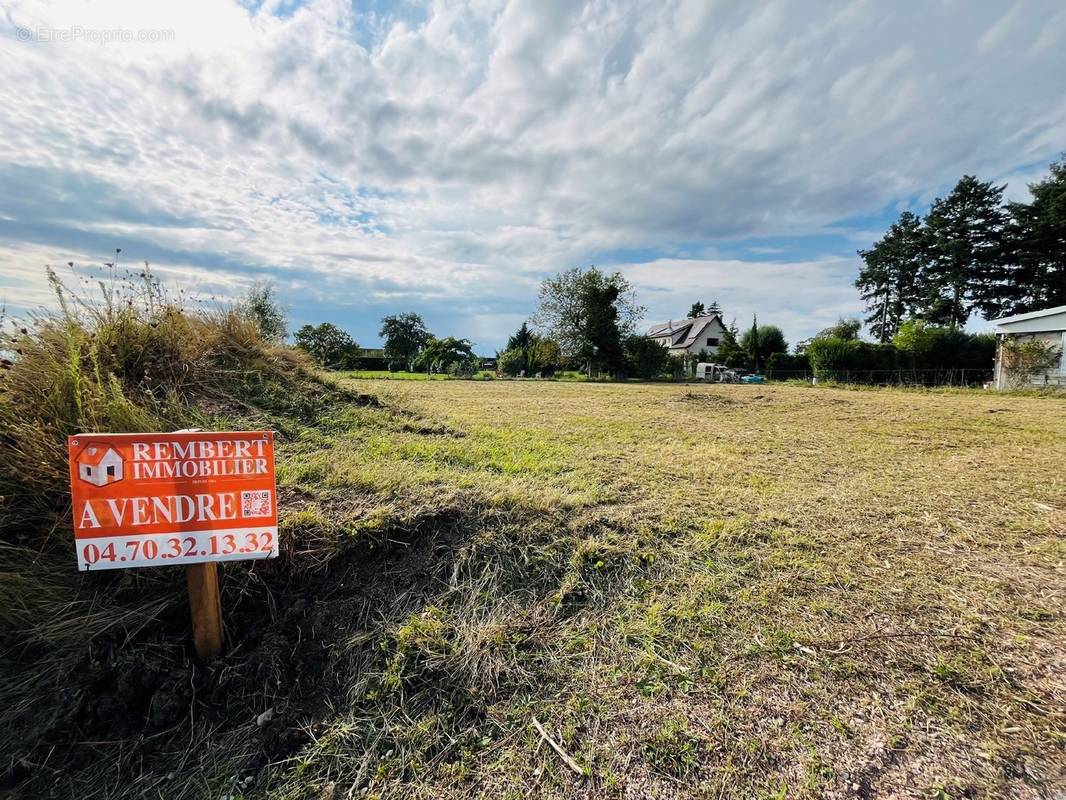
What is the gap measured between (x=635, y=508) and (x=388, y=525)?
1680 millimetres

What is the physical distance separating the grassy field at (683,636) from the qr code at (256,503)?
0.60 metres

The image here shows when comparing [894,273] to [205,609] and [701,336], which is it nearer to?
[701,336]

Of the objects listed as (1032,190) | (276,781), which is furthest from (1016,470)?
(1032,190)

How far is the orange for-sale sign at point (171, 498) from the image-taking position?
61.4 inches

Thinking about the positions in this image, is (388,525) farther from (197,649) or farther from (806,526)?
(806,526)

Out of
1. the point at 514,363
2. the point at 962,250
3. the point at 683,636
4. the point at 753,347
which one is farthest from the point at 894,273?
the point at 683,636

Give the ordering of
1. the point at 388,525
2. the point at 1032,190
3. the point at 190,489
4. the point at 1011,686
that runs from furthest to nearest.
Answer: the point at 1032,190 < the point at 388,525 < the point at 1011,686 < the point at 190,489

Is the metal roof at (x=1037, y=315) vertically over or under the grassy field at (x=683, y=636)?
over

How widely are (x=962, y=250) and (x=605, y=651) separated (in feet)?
143

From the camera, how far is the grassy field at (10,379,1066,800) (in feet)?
4.91

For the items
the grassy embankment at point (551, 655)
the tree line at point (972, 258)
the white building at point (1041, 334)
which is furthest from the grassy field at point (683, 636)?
the tree line at point (972, 258)

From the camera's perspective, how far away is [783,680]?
1.81 m

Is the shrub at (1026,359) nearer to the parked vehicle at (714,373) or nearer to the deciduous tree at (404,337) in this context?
the parked vehicle at (714,373)

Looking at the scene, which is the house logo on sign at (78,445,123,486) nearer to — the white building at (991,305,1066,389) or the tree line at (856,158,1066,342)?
the white building at (991,305,1066,389)
